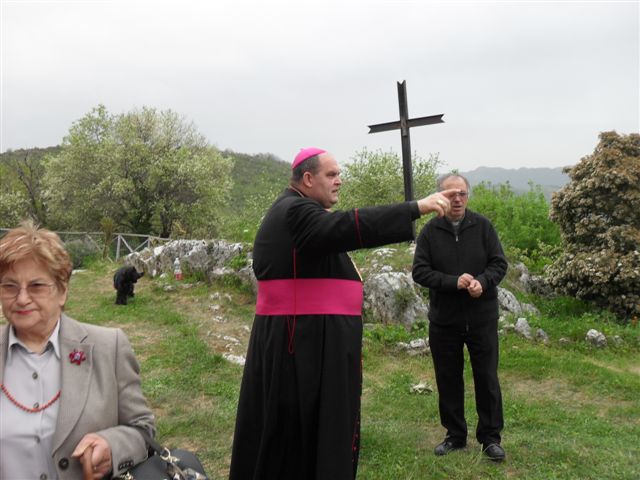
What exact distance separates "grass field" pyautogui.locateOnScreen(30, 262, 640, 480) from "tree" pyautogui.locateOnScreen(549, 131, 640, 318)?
0.45 m

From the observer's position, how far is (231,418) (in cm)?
528

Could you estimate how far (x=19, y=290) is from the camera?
6.68ft

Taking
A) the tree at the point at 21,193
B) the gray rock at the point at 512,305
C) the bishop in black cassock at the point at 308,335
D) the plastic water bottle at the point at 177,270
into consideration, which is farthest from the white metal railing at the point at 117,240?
the bishop in black cassock at the point at 308,335

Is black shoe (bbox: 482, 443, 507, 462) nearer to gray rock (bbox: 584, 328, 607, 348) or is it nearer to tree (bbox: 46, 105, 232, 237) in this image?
gray rock (bbox: 584, 328, 607, 348)

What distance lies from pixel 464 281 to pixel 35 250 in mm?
2956

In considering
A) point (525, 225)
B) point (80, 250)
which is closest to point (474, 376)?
point (525, 225)

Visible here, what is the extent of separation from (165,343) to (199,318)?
1529mm

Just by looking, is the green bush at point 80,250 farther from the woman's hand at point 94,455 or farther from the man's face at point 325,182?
the woman's hand at point 94,455

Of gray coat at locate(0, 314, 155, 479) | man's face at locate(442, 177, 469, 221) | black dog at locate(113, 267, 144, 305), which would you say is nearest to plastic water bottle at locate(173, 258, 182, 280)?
black dog at locate(113, 267, 144, 305)

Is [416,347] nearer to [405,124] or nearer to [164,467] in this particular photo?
[405,124]

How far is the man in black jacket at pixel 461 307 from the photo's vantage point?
4137 mm

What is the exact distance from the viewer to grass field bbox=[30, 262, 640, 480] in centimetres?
422

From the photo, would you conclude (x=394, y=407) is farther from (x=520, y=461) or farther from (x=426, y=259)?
(x=426, y=259)

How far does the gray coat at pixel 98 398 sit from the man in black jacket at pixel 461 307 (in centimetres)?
262
